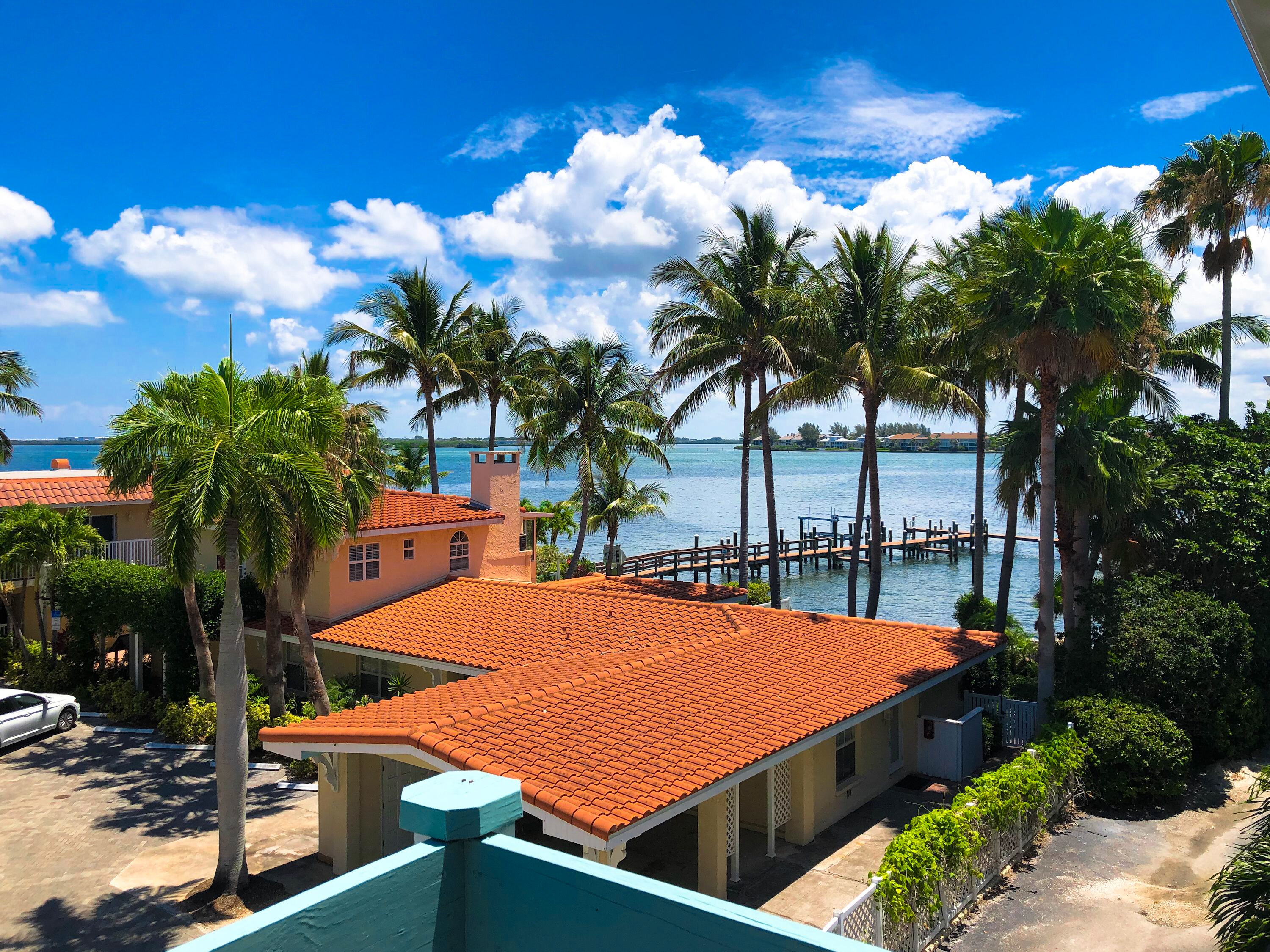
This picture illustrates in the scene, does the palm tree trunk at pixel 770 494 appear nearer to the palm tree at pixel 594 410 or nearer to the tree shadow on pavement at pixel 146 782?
the palm tree at pixel 594 410

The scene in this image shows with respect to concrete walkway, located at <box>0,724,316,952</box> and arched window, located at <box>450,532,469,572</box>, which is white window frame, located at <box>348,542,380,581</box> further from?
concrete walkway, located at <box>0,724,316,952</box>

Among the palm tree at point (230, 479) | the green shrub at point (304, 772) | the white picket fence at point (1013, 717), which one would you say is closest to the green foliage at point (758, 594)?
the white picket fence at point (1013, 717)

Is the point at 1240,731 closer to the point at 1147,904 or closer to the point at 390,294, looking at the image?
the point at 1147,904

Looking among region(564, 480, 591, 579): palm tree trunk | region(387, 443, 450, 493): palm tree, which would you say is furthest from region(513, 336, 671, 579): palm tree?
region(387, 443, 450, 493): palm tree

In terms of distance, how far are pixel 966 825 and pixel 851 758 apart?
446 centimetres

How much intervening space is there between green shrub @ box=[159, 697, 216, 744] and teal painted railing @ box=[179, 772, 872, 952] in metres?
20.2

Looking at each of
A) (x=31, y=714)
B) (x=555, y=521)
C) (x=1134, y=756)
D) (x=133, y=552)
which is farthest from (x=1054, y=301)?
(x=555, y=521)

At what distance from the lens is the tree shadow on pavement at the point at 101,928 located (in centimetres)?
1168

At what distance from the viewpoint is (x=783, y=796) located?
1439cm

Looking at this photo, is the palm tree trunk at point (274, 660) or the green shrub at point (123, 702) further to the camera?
the green shrub at point (123, 702)

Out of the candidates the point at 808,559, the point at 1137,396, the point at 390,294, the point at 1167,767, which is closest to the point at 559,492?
the point at 808,559

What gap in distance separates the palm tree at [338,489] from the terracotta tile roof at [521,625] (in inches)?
64.5

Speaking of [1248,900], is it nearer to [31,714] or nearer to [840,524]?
[31,714]

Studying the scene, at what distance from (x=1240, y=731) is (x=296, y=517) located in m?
20.1
